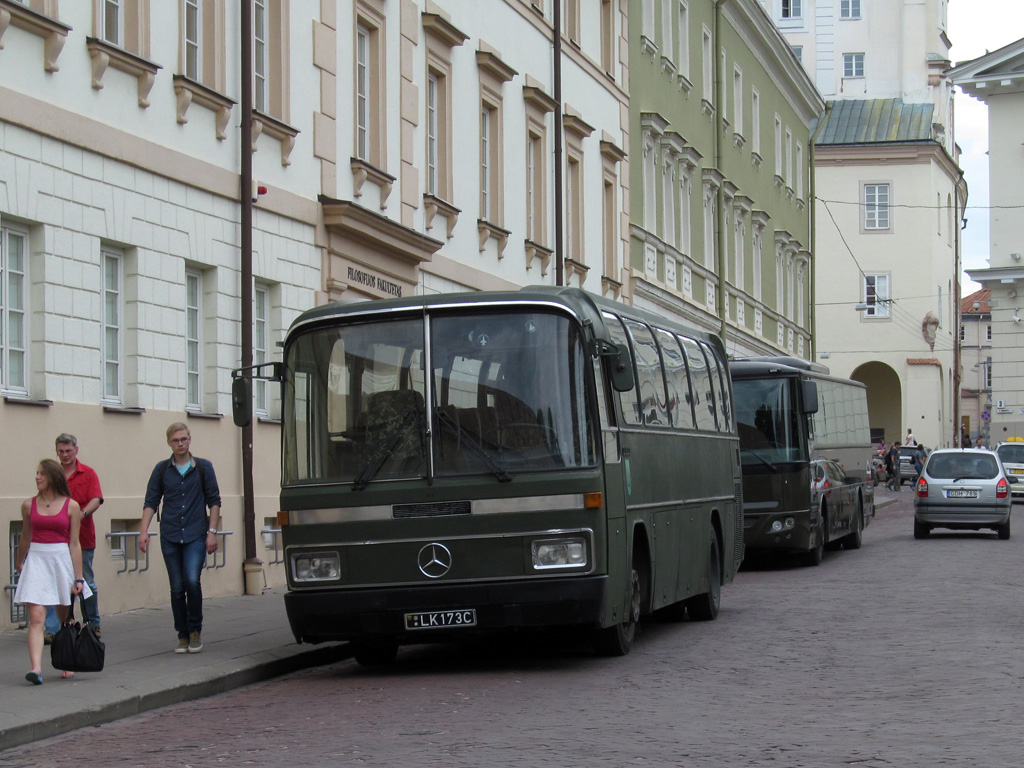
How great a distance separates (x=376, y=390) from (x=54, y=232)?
188 inches

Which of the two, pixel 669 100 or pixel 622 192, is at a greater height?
pixel 669 100

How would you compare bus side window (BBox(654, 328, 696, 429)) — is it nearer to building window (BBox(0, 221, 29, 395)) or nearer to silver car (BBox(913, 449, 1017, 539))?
building window (BBox(0, 221, 29, 395))

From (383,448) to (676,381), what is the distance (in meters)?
4.47

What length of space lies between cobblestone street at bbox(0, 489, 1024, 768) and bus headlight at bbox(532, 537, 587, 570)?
788 mm

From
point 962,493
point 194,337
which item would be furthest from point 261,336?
point 962,493

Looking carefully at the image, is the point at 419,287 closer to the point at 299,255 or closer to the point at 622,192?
the point at 299,255

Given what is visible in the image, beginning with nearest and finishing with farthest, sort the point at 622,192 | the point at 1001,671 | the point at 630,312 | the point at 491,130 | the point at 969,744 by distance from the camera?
the point at 969,744
the point at 1001,671
the point at 630,312
the point at 491,130
the point at 622,192

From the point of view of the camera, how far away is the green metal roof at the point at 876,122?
3209 inches

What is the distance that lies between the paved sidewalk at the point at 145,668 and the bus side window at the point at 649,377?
10.6ft

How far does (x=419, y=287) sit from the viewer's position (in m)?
24.3

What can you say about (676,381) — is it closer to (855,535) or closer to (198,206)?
(198,206)

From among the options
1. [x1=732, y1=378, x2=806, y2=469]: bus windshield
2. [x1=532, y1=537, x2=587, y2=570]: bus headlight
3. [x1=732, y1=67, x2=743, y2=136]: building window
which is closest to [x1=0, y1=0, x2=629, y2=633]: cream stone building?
[x1=732, y1=378, x2=806, y2=469]: bus windshield

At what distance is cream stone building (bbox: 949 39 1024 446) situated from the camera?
6066 centimetres

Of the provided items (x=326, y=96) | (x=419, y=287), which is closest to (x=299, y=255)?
(x=326, y=96)
